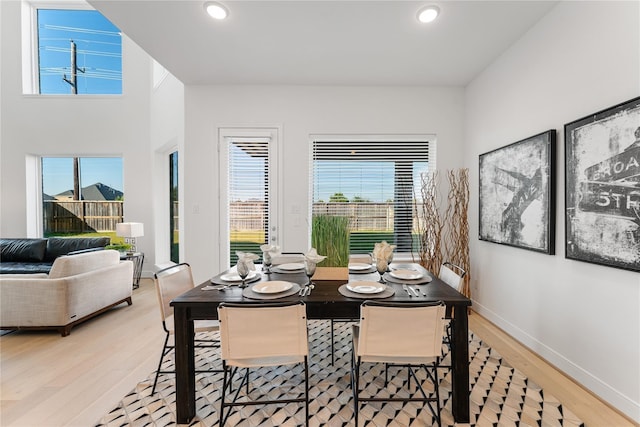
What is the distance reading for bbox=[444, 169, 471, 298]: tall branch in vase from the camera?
352cm

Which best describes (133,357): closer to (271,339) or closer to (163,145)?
(271,339)

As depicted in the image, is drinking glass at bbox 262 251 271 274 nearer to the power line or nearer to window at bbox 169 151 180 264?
window at bbox 169 151 180 264

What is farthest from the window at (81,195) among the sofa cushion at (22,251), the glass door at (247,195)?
the glass door at (247,195)

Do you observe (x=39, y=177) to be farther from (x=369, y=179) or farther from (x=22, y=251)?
(x=369, y=179)

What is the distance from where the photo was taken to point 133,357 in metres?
2.52

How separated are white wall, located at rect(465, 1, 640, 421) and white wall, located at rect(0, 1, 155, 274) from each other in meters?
5.53

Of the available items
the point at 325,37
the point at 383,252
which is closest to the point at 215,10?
the point at 325,37

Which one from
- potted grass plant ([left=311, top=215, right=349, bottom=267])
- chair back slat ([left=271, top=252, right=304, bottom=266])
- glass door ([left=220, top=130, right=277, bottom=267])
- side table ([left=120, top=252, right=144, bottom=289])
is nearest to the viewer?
potted grass plant ([left=311, top=215, right=349, bottom=267])

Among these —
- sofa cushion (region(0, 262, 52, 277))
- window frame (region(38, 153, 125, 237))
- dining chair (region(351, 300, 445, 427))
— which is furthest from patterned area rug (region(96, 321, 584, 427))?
window frame (region(38, 153, 125, 237))

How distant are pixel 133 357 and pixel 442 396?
2518 millimetres

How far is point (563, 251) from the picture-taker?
2.23m

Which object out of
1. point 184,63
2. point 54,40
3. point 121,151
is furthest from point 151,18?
point 54,40

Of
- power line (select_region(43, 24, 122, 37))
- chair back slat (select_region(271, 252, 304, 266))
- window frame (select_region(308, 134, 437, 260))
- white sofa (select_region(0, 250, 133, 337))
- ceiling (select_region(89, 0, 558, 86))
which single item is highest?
power line (select_region(43, 24, 122, 37))

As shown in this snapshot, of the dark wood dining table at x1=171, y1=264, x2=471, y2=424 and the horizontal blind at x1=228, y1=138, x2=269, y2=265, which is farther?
the horizontal blind at x1=228, y1=138, x2=269, y2=265
